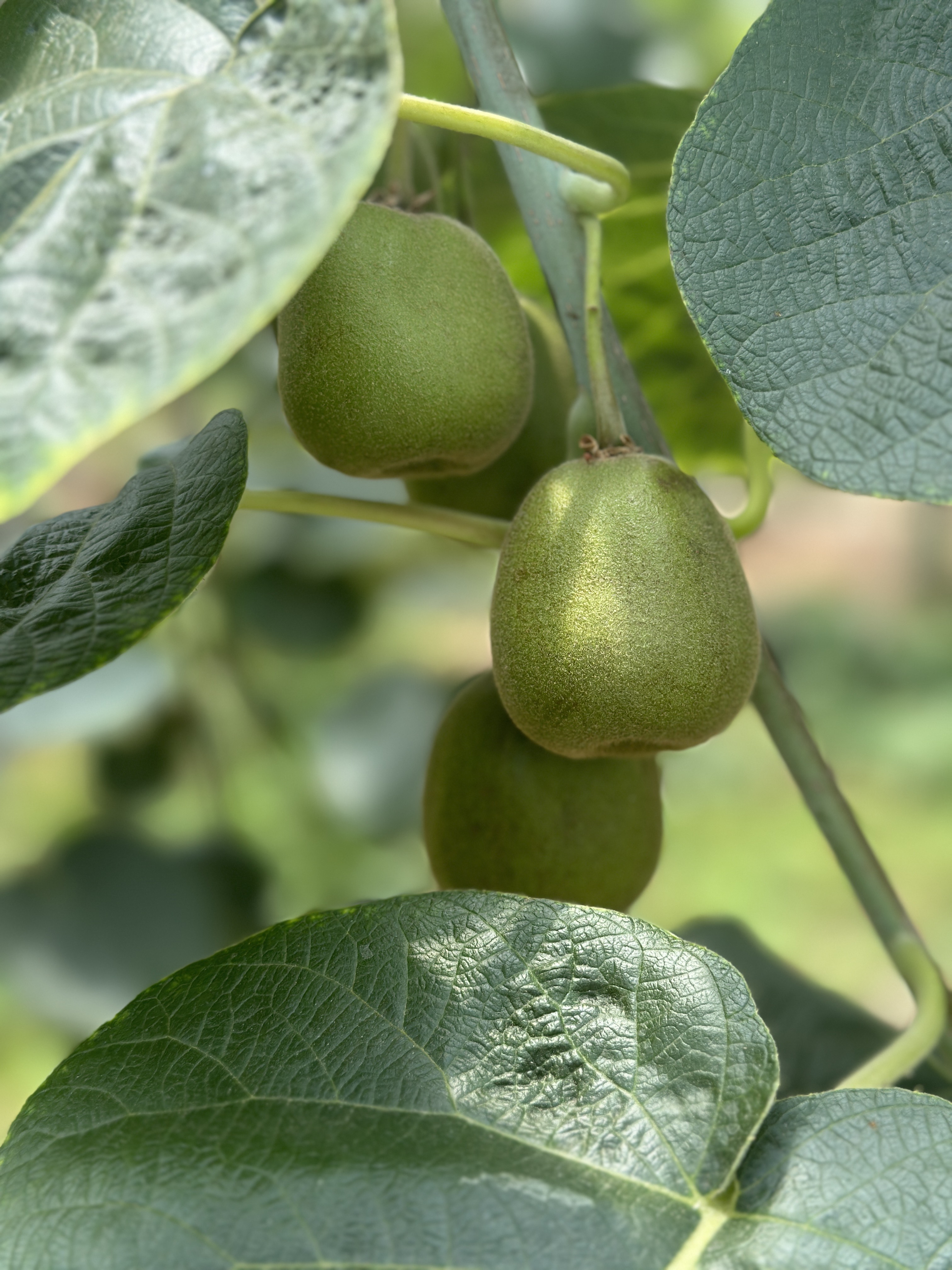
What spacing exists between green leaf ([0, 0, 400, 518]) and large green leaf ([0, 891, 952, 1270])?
245 mm

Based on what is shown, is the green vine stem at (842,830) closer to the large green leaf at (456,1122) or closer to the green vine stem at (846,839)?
the green vine stem at (846,839)

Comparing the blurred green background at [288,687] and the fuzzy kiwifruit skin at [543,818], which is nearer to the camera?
the fuzzy kiwifruit skin at [543,818]

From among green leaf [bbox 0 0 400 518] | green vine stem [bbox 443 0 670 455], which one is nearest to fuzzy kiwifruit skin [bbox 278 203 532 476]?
green vine stem [bbox 443 0 670 455]

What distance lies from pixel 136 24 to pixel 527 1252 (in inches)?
17.6

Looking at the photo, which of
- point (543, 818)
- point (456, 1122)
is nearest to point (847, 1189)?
point (456, 1122)

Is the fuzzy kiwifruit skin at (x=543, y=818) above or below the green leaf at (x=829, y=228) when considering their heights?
below

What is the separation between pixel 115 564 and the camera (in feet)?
1.80

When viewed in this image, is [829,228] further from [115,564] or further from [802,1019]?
[802,1019]

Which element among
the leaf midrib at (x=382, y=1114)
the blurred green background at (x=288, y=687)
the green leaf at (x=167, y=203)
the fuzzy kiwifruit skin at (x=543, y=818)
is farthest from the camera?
the blurred green background at (x=288, y=687)

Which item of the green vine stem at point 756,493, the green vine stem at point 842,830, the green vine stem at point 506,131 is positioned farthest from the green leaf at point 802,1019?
the green vine stem at point 506,131

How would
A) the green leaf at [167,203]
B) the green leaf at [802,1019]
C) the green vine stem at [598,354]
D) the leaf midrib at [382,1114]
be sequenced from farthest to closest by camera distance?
1. the green leaf at [802,1019]
2. the green vine stem at [598,354]
3. the leaf midrib at [382,1114]
4. the green leaf at [167,203]

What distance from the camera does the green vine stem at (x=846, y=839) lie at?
2.02ft

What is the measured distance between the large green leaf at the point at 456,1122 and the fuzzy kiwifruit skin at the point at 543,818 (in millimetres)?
159

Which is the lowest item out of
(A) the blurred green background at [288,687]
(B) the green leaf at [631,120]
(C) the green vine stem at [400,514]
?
(A) the blurred green background at [288,687]
